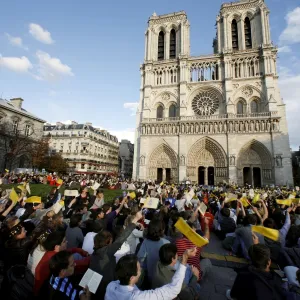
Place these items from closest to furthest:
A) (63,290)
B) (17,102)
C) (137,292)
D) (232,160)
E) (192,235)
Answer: (137,292) → (63,290) → (192,235) → (232,160) → (17,102)

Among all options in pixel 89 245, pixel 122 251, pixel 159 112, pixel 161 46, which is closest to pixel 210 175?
pixel 159 112

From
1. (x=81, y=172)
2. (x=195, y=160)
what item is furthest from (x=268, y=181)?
(x=81, y=172)

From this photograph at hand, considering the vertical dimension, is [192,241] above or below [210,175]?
below

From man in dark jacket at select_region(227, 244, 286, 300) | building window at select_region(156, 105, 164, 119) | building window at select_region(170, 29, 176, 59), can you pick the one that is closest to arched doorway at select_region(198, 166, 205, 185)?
building window at select_region(156, 105, 164, 119)

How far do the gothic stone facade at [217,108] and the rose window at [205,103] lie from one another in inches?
5.9

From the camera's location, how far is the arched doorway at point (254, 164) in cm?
2531

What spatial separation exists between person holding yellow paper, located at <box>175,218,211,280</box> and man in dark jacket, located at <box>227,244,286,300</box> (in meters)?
0.56

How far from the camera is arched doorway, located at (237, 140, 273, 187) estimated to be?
83.0ft

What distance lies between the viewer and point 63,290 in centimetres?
206

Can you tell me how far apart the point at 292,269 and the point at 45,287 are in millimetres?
3461

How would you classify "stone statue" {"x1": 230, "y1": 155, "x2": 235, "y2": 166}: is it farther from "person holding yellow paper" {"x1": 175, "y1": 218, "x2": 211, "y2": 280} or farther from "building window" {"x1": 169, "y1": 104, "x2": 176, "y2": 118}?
"person holding yellow paper" {"x1": 175, "y1": 218, "x2": 211, "y2": 280}

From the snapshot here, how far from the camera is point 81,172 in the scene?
1529 inches

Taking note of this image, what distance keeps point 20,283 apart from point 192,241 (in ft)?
7.58

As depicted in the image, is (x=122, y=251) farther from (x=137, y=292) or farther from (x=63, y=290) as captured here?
(x=137, y=292)
